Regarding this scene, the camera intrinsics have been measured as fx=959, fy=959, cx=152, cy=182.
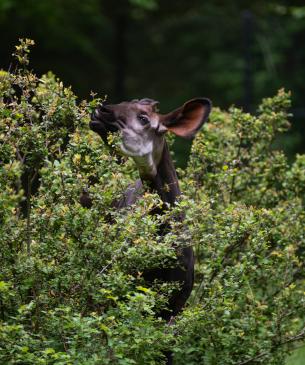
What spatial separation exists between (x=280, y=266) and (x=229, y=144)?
1.45m

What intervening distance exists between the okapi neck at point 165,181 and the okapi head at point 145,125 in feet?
0.18

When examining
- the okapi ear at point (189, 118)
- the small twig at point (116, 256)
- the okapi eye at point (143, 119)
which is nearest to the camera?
the small twig at point (116, 256)

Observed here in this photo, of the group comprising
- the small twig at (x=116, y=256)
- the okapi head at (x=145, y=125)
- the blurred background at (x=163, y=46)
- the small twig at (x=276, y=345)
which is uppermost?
the blurred background at (x=163, y=46)

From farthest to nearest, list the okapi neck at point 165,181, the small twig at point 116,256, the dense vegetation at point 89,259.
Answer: the okapi neck at point 165,181
the small twig at point 116,256
the dense vegetation at point 89,259

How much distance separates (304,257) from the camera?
7586mm

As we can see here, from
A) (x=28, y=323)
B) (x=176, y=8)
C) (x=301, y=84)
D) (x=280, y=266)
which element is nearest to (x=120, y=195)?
(x=28, y=323)

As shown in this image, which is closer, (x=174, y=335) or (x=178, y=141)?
(x=174, y=335)

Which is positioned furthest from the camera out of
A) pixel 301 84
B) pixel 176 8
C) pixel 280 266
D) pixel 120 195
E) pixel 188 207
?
pixel 176 8

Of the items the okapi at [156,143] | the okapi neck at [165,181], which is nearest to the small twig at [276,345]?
the okapi at [156,143]

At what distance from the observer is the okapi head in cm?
614

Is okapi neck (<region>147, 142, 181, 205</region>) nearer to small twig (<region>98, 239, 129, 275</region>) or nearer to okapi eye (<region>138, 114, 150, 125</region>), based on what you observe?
okapi eye (<region>138, 114, 150, 125</region>)

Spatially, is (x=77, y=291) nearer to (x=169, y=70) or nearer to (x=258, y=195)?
(x=258, y=195)

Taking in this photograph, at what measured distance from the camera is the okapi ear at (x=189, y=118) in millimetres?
6719

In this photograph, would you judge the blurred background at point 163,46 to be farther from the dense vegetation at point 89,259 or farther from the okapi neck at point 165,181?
the dense vegetation at point 89,259
